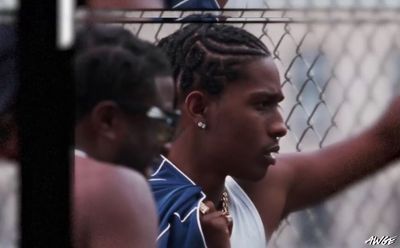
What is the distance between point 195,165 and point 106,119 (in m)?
0.75

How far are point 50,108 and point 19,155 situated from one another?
7 centimetres

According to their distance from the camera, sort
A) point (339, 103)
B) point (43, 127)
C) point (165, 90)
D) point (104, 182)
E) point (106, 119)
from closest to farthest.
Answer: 1. point (43, 127)
2. point (106, 119)
3. point (104, 182)
4. point (165, 90)
5. point (339, 103)

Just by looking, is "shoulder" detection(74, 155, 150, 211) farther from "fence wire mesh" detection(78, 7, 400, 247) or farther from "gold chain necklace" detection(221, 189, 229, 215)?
"fence wire mesh" detection(78, 7, 400, 247)

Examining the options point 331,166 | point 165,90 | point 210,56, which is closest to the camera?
point 165,90

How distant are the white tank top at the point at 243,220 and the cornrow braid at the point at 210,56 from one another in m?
0.25

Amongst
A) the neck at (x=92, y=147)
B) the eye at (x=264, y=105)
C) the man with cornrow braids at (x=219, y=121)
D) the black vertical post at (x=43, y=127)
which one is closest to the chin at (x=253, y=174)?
the man with cornrow braids at (x=219, y=121)

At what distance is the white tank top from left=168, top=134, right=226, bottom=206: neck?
0.08 metres

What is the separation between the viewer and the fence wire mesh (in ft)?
8.39

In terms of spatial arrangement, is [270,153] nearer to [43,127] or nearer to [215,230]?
[215,230]

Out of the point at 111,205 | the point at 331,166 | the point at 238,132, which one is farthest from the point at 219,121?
the point at 111,205

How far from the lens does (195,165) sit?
90.4 inches

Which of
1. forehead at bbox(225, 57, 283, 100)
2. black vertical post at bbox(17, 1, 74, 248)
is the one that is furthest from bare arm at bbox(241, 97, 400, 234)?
black vertical post at bbox(17, 1, 74, 248)

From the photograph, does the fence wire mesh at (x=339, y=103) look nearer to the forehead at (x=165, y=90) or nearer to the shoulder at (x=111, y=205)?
the forehead at (x=165, y=90)

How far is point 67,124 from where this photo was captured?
1.10 metres
